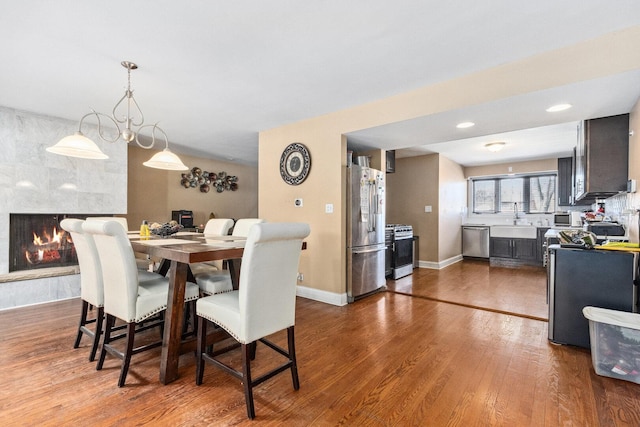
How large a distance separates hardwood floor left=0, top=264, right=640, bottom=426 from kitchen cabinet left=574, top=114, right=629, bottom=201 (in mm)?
1519

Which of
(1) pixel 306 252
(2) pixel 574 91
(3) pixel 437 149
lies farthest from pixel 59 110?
(3) pixel 437 149

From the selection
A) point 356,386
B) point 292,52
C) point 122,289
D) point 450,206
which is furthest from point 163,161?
point 450,206

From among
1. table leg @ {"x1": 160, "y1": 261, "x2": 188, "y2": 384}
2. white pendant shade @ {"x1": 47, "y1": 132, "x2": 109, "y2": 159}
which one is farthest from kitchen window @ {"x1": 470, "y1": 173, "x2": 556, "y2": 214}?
white pendant shade @ {"x1": 47, "y1": 132, "x2": 109, "y2": 159}

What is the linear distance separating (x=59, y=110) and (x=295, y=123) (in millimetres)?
2788

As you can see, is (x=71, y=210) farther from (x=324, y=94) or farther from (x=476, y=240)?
(x=476, y=240)

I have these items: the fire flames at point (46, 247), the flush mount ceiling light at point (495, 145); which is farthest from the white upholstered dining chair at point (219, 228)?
the flush mount ceiling light at point (495, 145)

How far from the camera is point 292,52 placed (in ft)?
7.44

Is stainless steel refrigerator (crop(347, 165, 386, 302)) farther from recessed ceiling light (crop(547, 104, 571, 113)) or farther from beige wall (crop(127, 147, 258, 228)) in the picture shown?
beige wall (crop(127, 147, 258, 228))

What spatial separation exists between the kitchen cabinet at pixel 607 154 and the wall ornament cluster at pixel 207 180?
616cm

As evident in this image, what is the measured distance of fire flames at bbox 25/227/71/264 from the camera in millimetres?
3791

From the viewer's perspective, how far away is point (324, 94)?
3055 millimetres

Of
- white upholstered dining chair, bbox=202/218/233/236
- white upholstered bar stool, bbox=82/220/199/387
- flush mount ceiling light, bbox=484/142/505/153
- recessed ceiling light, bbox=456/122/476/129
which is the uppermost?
flush mount ceiling light, bbox=484/142/505/153

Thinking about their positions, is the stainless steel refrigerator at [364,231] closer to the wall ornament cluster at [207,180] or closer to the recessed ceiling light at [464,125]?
the recessed ceiling light at [464,125]

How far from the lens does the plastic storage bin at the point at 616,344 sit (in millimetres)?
1881
